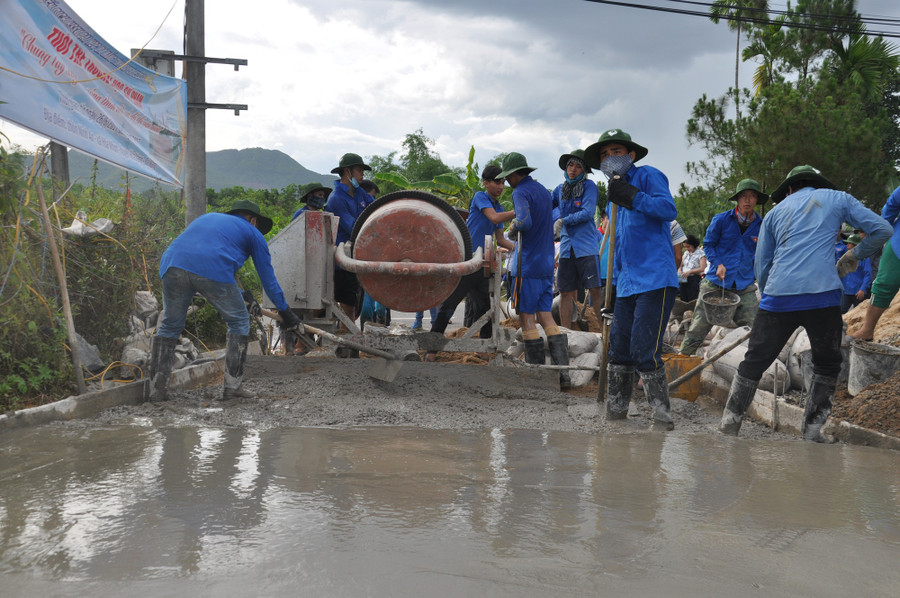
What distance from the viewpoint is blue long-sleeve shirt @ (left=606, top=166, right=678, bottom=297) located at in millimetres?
4836

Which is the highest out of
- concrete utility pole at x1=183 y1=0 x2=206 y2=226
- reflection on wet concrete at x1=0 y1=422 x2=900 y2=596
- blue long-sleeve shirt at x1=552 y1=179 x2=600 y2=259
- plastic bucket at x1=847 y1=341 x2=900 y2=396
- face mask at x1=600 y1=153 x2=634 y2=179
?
concrete utility pole at x1=183 y1=0 x2=206 y2=226

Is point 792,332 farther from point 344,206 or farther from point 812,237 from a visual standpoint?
point 344,206

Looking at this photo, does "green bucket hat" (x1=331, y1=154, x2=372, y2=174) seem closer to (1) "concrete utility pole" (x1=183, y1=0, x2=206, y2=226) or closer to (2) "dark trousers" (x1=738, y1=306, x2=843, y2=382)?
(1) "concrete utility pole" (x1=183, y1=0, x2=206, y2=226)

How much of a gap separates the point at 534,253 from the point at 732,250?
6.51ft

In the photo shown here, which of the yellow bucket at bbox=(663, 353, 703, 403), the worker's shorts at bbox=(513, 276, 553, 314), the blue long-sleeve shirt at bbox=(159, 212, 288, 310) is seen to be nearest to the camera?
the blue long-sleeve shirt at bbox=(159, 212, 288, 310)

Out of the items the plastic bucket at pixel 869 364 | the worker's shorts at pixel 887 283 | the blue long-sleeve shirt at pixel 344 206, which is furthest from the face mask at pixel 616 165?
the blue long-sleeve shirt at pixel 344 206

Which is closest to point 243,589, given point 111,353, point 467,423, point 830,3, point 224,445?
point 224,445

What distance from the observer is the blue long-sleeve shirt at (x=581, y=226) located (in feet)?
25.0

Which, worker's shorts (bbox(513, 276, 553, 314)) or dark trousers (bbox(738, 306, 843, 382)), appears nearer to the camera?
dark trousers (bbox(738, 306, 843, 382))

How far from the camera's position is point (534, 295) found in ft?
21.5

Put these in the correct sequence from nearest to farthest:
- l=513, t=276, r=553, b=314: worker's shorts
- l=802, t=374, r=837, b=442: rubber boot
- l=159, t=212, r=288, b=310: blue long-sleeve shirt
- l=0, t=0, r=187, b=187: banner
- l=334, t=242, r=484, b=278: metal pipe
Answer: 1. l=802, t=374, r=837, b=442: rubber boot
2. l=0, t=0, r=187, b=187: banner
3. l=159, t=212, r=288, b=310: blue long-sleeve shirt
4. l=334, t=242, r=484, b=278: metal pipe
5. l=513, t=276, r=553, b=314: worker's shorts

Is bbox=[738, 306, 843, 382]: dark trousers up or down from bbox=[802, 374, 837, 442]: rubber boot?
up

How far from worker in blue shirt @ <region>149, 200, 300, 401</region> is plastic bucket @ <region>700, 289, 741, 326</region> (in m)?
3.89

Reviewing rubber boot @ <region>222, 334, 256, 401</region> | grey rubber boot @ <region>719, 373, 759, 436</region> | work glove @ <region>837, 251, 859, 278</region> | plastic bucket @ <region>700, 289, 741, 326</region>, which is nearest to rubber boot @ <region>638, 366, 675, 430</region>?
grey rubber boot @ <region>719, 373, 759, 436</region>
